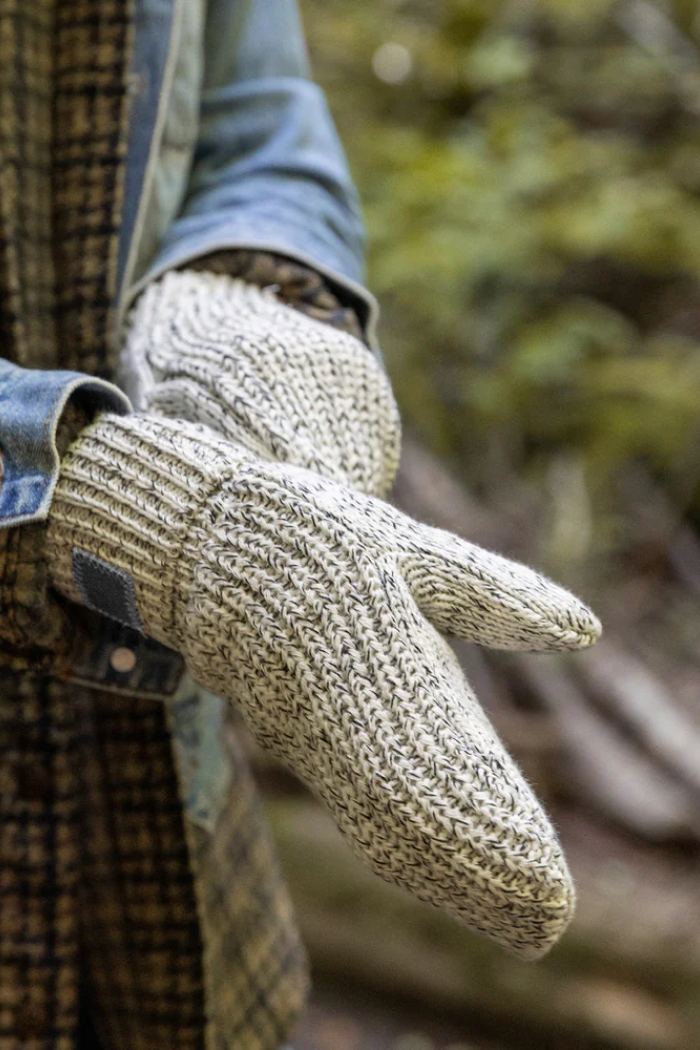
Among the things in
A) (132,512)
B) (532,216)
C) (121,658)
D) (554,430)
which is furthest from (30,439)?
(554,430)

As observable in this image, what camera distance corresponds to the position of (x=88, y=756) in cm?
78

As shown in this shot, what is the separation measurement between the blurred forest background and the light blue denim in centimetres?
126

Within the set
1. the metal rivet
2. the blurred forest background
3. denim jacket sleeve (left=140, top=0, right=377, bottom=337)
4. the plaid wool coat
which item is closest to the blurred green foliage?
the blurred forest background

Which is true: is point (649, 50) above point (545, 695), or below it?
above

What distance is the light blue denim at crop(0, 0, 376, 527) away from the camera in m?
0.76

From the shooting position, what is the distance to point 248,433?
63cm

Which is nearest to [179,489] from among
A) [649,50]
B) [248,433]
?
[248,433]

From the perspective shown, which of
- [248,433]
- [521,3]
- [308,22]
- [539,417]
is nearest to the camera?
[248,433]

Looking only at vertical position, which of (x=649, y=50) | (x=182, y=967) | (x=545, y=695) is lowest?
(x=545, y=695)

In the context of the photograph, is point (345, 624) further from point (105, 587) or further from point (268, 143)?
point (268, 143)

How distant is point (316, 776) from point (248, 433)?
234 mm

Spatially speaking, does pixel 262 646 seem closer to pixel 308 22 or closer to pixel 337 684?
pixel 337 684

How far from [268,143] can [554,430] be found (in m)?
2.50

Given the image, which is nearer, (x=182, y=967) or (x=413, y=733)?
(x=413, y=733)
